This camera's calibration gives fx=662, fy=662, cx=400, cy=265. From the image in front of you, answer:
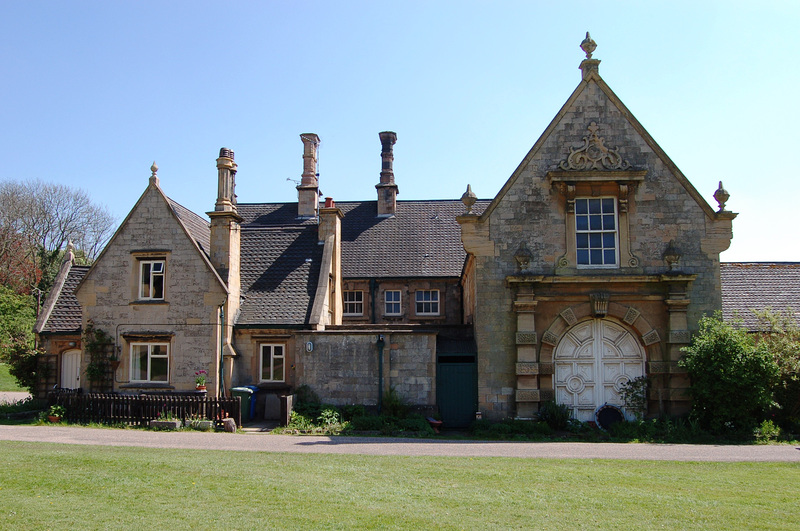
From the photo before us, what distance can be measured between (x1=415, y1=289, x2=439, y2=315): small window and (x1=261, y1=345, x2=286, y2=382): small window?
28.3 feet

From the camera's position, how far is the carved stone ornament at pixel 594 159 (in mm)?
20422

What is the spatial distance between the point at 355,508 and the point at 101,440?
964 cm

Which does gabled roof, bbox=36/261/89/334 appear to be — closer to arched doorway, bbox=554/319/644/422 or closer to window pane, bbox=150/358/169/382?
window pane, bbox=150/358/169/382

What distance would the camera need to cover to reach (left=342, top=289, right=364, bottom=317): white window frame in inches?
1172

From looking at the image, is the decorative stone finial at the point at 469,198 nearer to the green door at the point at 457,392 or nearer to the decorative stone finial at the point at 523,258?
the decorative stone finial at the point at 523,258

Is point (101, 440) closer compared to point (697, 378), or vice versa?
point (101, 440)

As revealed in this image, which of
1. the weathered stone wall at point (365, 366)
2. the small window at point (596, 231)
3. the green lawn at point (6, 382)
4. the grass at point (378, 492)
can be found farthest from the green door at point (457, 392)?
the green lawn at point (6, 382)

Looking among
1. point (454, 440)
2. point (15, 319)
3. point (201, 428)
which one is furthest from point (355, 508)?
point (15, 319)

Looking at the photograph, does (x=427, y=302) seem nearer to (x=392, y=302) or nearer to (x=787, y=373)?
(x=392, y=302)

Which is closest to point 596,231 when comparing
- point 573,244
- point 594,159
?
point 573,244

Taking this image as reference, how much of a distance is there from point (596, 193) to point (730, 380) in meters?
6.59

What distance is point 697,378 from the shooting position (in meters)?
18.9

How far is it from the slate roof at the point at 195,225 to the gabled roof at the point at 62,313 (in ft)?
15.1

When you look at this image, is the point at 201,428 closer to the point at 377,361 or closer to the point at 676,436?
the point at 377,361
